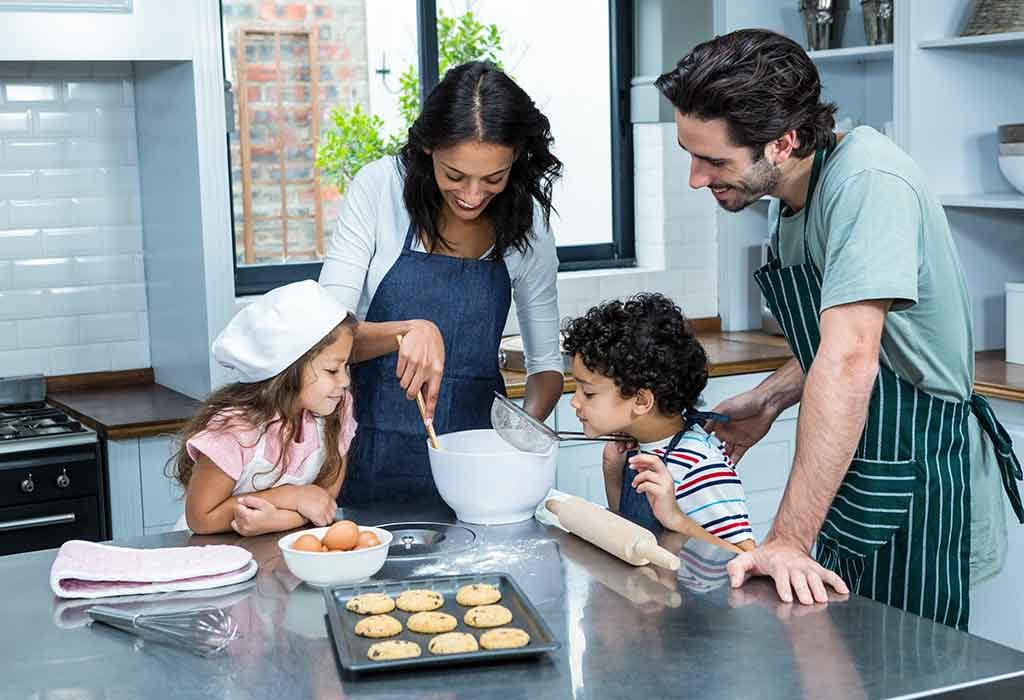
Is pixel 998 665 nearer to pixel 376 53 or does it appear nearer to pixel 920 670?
pixel 920 670

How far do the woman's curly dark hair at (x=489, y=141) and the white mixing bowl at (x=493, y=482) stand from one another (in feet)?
2.07

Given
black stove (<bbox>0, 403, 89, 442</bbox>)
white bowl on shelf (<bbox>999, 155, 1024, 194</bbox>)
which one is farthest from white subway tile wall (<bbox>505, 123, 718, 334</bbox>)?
black stove (<bbox>0, 403, 89, 442</bbox>)

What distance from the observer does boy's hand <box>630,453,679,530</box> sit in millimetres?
2029

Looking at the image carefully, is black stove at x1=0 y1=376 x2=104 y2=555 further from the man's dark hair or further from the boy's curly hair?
the man's dark hair

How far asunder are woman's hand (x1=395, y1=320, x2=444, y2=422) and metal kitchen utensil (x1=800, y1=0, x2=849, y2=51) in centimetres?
246

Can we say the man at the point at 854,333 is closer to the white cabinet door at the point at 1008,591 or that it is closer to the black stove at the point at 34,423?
the white cabinet door at the point at 1008,591

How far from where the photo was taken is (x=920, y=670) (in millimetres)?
1442

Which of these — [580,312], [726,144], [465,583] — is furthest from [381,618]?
[580,312]

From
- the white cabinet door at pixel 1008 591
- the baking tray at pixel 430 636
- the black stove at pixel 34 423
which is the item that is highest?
the baking tray at pixel 430 636

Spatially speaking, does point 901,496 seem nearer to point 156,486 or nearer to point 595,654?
point 595,654

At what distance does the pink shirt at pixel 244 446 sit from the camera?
2133mm

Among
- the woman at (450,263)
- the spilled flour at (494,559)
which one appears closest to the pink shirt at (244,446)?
the woman at (450,263)

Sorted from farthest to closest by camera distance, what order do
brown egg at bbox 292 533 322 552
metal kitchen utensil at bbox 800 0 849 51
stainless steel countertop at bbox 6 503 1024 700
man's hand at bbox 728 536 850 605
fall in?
metal kitchen utensil at bbox 800 0 849 51
brown egg at bbox 292 533 322 552
man's hand at bbox 728 536 850 605
stainless steel countertop at bbox 6 503 1024 700

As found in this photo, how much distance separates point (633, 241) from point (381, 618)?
3458mm
